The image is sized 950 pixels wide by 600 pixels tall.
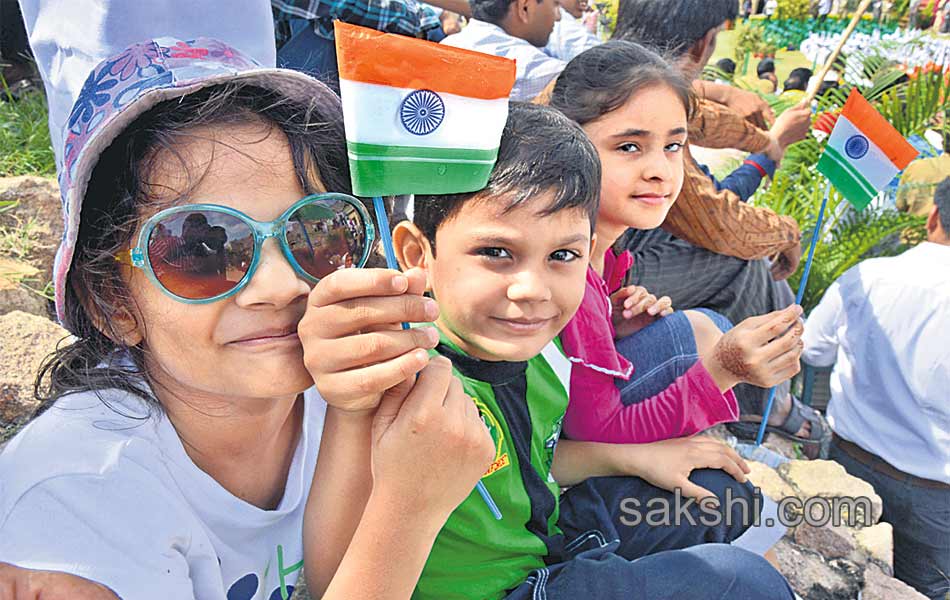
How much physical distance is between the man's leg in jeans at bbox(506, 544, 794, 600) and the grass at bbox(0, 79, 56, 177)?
3141mm

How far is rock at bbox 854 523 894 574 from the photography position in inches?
116

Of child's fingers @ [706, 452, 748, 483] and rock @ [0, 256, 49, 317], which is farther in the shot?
rock @ [0, 256, 49, 317]

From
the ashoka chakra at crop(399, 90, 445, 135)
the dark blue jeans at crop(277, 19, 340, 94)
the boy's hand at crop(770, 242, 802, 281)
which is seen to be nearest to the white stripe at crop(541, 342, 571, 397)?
the ashoka chakra at crop(399, 90, 445, 135)

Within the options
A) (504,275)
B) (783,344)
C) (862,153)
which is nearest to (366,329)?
(504,275)

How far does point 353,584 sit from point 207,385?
14.9 inches

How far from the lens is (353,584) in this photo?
1.13 m

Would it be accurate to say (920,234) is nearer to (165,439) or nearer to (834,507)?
(834,507)

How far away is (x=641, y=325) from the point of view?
7.82 ft

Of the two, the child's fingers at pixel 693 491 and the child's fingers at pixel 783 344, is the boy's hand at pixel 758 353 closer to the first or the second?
the child's fingers at pixel 783 344

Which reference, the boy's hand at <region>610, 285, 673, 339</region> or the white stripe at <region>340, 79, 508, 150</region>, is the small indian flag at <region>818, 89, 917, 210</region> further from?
the white stripe at <region>340, 79, 508, 150</region>

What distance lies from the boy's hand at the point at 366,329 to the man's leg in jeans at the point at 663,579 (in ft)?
2.54

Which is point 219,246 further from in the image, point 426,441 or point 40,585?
point 40,585

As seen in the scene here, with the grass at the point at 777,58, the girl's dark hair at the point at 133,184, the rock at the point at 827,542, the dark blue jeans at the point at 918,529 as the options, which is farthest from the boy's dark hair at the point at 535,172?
the grass at the point at 777,58

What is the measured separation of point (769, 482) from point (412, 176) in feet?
7.94
